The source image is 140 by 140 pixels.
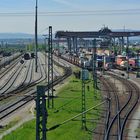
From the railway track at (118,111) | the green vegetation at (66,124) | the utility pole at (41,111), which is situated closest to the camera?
the utility pole at (41,111)

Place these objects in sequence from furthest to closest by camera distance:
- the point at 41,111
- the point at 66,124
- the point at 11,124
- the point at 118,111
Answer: the point at 118,111
the point at 11,124
the point at 66,124
the point at 41,111

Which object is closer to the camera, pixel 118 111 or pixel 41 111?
pixel 41 111

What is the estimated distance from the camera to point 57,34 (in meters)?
102

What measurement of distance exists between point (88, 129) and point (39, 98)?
53.4 feet

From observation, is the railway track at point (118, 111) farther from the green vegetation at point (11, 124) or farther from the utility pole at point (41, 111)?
the utility pole at point (41, 111)

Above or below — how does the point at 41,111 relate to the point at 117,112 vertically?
above

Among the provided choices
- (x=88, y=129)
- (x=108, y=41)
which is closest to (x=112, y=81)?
(x=88, y=129)

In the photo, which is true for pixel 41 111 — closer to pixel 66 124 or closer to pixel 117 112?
pixel 66 124

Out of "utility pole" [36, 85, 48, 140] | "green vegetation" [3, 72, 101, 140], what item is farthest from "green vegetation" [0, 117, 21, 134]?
"utility pole" [36, 85, 48, 140]

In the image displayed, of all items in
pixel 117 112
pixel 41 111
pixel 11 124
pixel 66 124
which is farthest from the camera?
pixel 117 112

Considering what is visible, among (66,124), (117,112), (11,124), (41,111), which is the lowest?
(11,124)

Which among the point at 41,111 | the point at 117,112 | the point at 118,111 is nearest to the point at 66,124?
the point at 117,112

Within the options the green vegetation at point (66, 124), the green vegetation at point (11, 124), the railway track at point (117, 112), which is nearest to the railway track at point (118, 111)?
the railway track at point (117, 112)

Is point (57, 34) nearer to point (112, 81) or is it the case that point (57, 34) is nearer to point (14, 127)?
point (112, 81)
